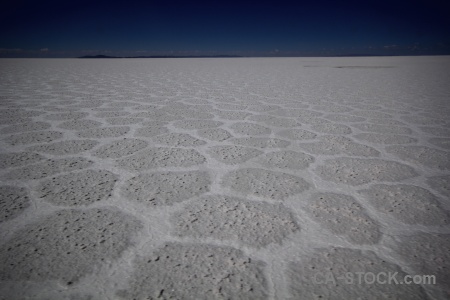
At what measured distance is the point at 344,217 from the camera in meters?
1.22

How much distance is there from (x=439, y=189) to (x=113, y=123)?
2.94 m

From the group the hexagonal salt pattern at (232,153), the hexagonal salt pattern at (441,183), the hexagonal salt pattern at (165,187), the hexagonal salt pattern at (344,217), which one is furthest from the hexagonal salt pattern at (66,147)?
the hexagonal salt pattern at (441,183)

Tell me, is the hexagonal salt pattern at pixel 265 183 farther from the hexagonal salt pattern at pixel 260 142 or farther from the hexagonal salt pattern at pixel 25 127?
the hexagonal salt pattern at pixel 25 127

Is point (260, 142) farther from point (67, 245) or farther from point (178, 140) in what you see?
point (67, 245)

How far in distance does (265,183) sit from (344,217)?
19.3 inches

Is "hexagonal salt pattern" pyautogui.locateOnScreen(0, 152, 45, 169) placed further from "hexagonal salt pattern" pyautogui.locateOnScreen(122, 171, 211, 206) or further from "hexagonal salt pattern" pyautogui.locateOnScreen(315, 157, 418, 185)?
"hexagonal salt pattern" pyautogui.locateOnScreen(315, 157, 418, 185)

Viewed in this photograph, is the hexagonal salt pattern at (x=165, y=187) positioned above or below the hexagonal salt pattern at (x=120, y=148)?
below

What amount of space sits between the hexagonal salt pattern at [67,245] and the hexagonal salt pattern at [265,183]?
64 cm

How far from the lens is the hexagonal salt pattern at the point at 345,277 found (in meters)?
0.82

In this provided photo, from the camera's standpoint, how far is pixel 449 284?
863 mm

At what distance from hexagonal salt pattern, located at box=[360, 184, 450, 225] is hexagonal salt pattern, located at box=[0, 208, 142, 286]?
4.16 feet

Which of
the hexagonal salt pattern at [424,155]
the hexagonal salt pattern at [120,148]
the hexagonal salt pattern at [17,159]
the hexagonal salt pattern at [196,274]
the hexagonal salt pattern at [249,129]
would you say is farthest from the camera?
the hexagonal salt pattern at [249,129]

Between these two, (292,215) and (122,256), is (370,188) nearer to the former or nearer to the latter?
(292,215)

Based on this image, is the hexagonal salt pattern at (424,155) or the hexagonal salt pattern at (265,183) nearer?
the hexagonal salt pattern at (265,183)
